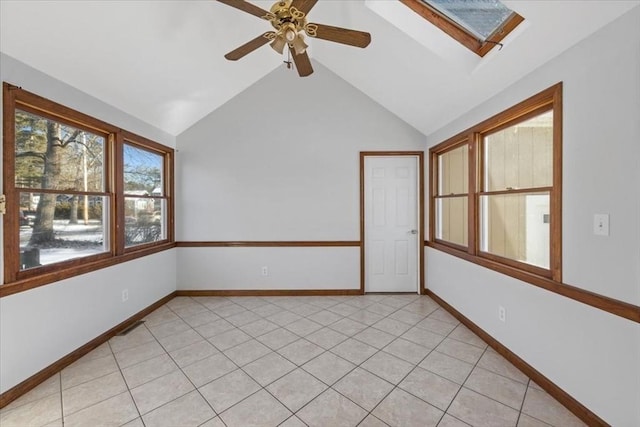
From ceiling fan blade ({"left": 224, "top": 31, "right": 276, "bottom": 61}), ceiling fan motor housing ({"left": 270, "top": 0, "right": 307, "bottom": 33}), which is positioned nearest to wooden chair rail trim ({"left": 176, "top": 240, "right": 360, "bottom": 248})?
ceiling fan blade ({"left": 224, "top": 31, "right": 276, "bottom": 61})

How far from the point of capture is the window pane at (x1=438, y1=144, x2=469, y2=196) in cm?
312

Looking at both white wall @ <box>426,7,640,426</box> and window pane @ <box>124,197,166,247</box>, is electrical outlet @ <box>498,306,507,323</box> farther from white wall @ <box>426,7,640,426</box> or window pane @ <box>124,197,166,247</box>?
window pane @ <box>124,197,166,247</box>

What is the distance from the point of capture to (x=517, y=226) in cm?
235

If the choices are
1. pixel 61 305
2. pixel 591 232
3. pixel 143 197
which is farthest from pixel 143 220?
pixel 591 232

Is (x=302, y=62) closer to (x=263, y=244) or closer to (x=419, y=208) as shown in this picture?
(x=263, y=244)

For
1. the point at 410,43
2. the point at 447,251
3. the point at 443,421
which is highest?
the point at 410,43

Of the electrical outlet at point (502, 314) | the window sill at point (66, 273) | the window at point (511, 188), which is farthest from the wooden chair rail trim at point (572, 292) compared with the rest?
the window sill at point (66, 273)

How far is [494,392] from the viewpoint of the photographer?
6.10ft

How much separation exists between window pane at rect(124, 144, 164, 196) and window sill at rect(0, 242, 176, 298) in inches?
27.9

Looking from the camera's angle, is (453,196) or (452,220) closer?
(453,196)

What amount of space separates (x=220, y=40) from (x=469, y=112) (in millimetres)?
2649

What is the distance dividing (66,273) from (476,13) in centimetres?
385

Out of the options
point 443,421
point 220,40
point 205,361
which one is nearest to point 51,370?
point 205,361

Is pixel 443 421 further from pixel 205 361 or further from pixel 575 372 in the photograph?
pixel 205 361
